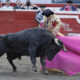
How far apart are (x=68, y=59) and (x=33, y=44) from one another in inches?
30.6

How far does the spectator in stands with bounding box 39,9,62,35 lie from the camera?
6.57 meters

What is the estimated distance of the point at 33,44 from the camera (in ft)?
20.2

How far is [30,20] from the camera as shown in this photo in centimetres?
1226

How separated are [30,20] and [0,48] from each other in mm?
5815

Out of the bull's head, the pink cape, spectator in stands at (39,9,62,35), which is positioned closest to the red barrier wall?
spectator in stands at (39,9,62,35)

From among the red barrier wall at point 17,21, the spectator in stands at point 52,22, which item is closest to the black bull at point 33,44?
the spectator in stands at point 52,22

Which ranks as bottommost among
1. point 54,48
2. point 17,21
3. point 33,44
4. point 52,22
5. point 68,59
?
point 17,21

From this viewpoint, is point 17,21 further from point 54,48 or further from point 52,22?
point 54,48

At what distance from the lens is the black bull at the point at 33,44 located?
617cm

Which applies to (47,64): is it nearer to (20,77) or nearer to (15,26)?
(20,77)

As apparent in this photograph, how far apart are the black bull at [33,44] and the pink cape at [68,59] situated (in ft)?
0.72

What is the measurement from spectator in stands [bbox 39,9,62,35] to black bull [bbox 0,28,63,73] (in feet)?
1.20

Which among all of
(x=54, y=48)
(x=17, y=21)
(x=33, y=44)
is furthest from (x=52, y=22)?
(x=17, y=21)

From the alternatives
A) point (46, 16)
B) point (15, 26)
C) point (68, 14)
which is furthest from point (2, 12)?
point (46, 16)
